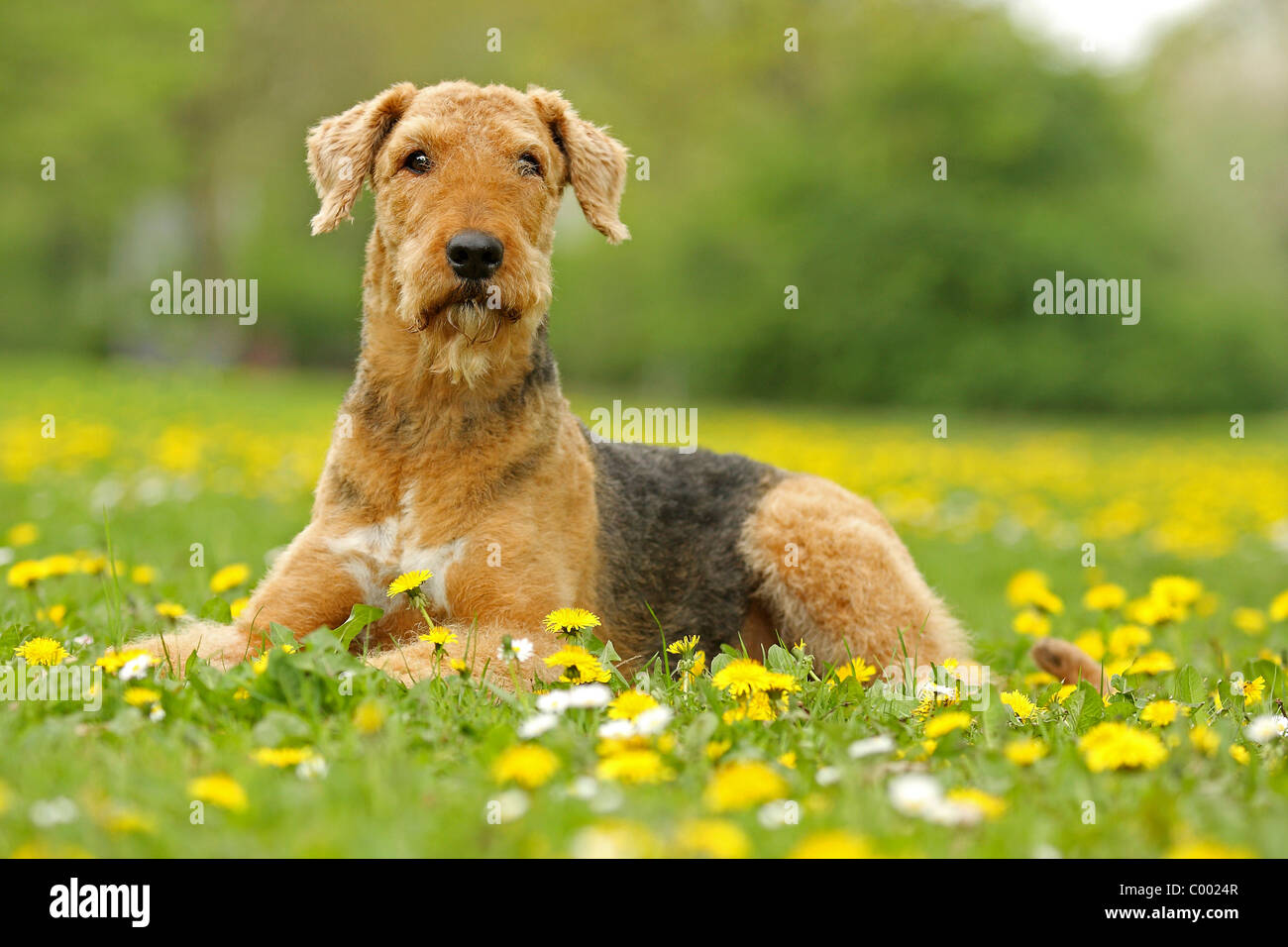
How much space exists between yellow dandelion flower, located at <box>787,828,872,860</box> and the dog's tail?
2531 millimetres

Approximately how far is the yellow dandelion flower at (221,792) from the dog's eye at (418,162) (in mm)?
2289

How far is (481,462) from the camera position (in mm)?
3869

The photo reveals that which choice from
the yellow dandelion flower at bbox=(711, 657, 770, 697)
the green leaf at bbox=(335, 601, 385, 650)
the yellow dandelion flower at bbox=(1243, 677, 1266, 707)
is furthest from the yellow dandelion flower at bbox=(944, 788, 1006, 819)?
the green leaf at bbox=(335, 601, 385, 650)

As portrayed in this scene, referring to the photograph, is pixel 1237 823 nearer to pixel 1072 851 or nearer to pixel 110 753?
pixel 1072 851

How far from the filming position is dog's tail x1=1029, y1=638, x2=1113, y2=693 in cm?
436

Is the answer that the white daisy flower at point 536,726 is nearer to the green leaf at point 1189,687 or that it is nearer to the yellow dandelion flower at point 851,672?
the yellow dandelion flower at point 851,672

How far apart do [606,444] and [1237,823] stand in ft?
9.67

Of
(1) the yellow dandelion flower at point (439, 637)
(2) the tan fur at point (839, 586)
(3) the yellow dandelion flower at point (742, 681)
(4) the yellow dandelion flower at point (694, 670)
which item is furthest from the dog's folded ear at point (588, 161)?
(3) the yellow dandelion flower at point (742, 681)

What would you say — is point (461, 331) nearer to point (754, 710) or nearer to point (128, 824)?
point (754, 710)

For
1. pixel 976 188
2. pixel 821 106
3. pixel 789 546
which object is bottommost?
pixel 789 546

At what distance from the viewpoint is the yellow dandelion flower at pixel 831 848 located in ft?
6.63
